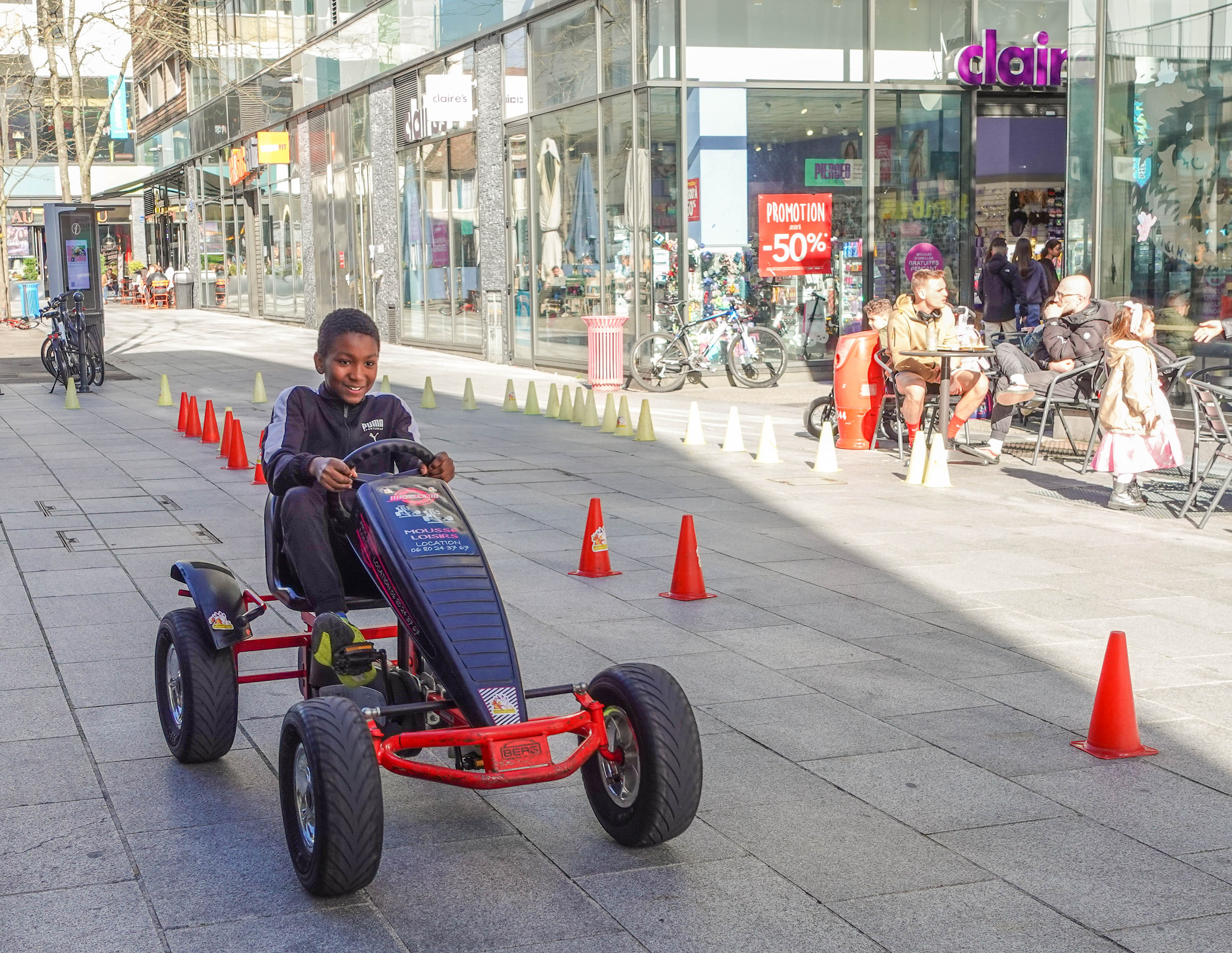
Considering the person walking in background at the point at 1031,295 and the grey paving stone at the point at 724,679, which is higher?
the person walking in background at the point at 1031,295

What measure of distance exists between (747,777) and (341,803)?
146 centimetres

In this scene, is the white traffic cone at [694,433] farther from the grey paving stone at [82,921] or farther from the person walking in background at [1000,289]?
the grey paving stone at [82,921]

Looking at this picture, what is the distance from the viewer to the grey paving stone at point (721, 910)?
327cm

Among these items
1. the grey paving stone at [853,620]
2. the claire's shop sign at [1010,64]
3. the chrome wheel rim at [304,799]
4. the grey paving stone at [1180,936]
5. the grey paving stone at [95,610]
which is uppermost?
the claire's shop sign at [1010,64]

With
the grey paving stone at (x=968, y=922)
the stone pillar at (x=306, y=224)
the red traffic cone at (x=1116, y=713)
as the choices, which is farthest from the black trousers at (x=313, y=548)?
the stone pillar at (x=306, y=224)

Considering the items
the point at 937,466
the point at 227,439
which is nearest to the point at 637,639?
the point at 937,466

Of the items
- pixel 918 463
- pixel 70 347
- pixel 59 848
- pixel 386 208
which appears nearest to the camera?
pixel 59 848

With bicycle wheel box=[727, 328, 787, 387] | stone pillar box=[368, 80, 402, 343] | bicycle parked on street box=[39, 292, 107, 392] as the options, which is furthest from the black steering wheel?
stone pillar box=[368, 80, 402, 343]

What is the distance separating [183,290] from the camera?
148 feet

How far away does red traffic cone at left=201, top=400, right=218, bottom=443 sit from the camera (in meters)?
12.8

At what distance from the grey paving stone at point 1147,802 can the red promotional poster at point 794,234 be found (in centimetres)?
1406

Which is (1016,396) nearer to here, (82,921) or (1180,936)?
(1180,936)

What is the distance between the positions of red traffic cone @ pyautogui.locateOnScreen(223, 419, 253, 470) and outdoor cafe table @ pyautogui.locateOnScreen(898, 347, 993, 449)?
5125mm

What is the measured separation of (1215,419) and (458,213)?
17106mm
